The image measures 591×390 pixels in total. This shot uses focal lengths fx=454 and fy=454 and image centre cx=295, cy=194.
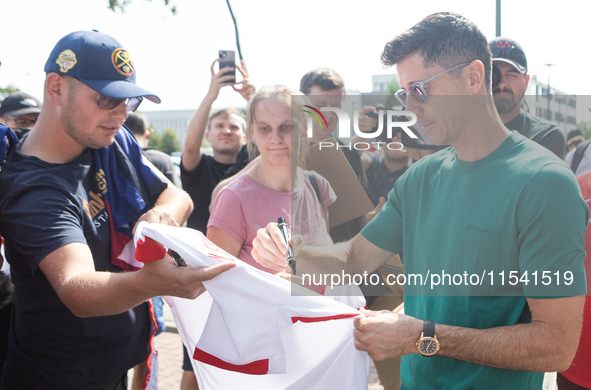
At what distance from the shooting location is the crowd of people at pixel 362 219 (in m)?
1.36

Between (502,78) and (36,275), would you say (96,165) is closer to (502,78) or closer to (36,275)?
(36,275)

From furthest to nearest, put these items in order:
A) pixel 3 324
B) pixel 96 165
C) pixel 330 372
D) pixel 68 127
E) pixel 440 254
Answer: pixel 3 324
pixel 96 165
pixel 68 127
pixel 330 372
pixel 440 254

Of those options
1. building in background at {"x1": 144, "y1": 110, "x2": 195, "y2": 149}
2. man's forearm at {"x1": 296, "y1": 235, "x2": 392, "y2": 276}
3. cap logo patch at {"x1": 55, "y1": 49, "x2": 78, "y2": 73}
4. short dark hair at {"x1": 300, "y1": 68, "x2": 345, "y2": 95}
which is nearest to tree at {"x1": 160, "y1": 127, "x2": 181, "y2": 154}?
building in background at {"x1": 144, "y1": 110, "x2": 195, "y2": 149}

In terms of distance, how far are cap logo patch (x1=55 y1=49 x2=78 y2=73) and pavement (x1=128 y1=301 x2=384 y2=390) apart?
3.12m

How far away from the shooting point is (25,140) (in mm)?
1928

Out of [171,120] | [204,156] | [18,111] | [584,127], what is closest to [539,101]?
[584,127]

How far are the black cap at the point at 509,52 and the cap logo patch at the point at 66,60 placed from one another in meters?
2.11

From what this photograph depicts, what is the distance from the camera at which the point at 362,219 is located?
196cm

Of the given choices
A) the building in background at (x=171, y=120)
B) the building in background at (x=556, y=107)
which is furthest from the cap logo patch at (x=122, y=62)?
the building in background at (x=171, y=120)

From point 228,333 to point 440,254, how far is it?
787 mm

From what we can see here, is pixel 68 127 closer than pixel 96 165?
Yes

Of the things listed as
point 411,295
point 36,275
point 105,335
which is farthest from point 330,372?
point 36,275

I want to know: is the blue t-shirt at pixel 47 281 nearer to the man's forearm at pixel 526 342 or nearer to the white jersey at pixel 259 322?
the white jersey at pixel 259 322

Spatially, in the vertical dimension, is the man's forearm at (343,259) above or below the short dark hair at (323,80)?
below
